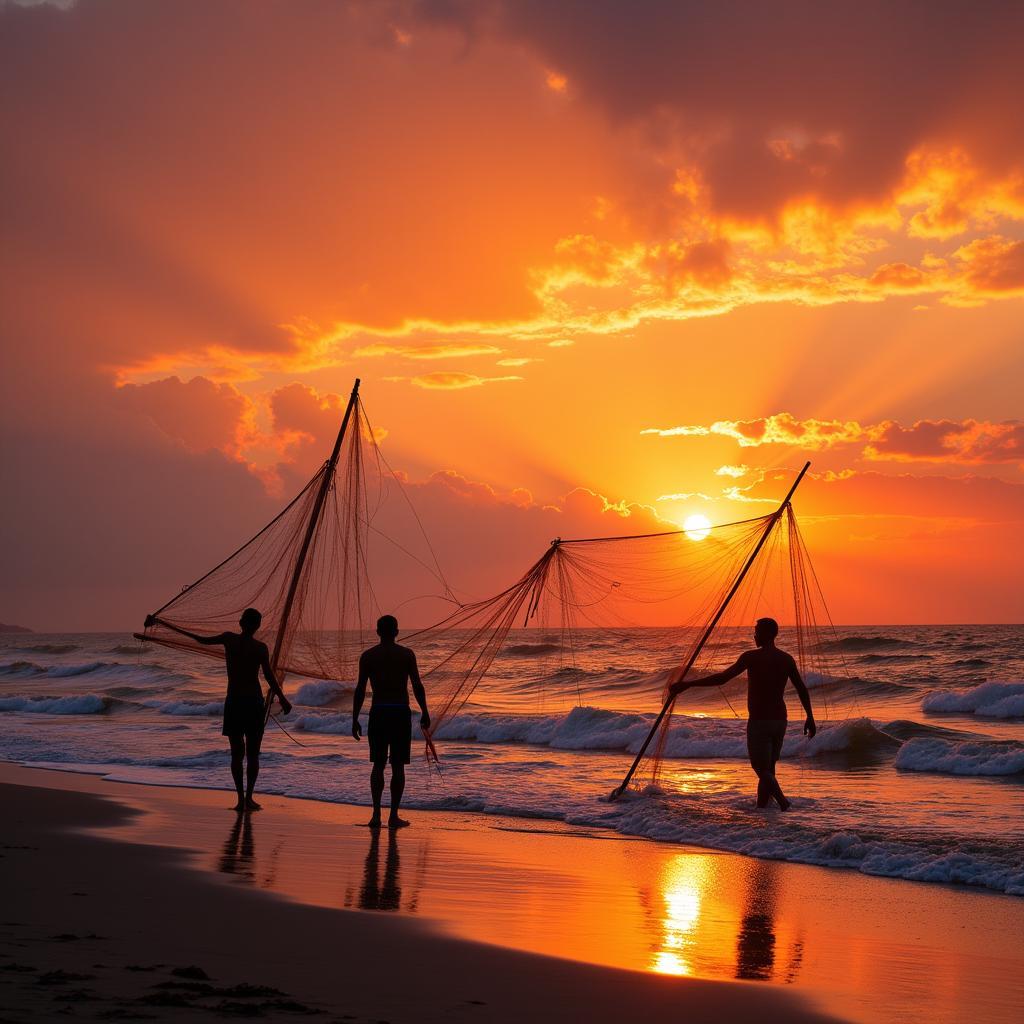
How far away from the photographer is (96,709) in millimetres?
32844

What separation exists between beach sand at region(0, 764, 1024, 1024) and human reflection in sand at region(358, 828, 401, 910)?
0.02 meters

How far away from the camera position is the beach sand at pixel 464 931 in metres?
4.87

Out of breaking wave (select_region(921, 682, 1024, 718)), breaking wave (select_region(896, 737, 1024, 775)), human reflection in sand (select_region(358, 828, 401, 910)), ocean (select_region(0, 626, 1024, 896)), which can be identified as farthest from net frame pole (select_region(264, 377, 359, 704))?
breaking wave (select_region(921, 682, 1024, 718))

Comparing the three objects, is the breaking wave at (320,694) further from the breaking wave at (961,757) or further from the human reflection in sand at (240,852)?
the human reflection in sand at (240,852)

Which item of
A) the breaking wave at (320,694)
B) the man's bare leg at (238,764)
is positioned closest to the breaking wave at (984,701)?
the breaking wave at (320,694)

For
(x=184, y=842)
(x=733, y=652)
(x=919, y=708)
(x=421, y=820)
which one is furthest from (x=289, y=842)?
(x=733, y=652)

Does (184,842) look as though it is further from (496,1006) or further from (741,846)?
(496,1006)

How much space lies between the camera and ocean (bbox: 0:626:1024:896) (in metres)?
10.9

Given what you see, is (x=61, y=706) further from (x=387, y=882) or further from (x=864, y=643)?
(x=864, y=643)

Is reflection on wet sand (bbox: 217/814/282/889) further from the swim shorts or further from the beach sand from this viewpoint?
the swim shorts

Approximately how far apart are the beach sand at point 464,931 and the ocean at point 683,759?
1191 millimetres

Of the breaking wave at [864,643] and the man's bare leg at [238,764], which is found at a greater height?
the breaking wave at [864,643]

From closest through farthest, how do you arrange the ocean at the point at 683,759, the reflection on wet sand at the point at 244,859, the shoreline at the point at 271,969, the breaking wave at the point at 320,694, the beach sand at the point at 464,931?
the shoreline at the point at 271,969
the beach sand at the point at 464,931
the reflection on wet sand at the point at 244,859
the ocean at the point at 683,759
the breaking wave at the point at 320,694

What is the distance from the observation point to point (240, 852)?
9266mm
